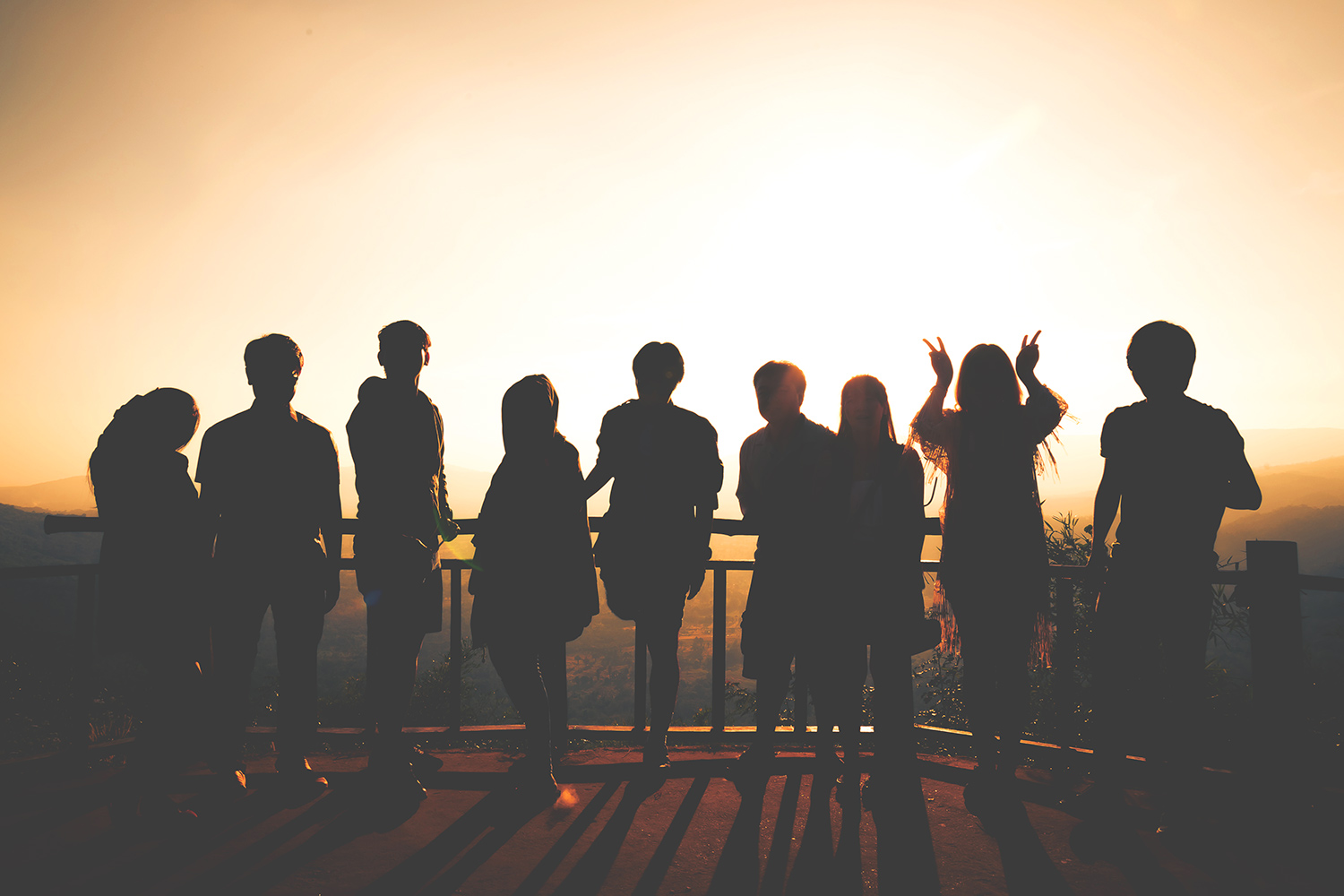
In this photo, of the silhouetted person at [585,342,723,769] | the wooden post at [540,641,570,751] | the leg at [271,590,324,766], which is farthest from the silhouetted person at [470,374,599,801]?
the leg at [271,590,324,766]

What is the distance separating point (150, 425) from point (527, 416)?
1500 millimetres

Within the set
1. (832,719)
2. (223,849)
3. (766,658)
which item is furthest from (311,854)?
(832,719)

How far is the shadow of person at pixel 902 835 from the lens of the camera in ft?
7.87

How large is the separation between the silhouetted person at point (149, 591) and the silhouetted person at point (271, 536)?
0.51 ft

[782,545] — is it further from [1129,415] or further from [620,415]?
[1129,415]

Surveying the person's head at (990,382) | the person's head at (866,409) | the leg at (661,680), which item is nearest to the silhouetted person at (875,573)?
the person's head at (866,409)

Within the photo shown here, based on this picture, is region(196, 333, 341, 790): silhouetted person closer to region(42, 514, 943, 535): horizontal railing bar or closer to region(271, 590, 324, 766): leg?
region(271, 590, 324, 766): leg

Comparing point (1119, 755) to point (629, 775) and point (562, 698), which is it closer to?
point (629, 775)

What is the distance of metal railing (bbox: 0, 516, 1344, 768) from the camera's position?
296 cm

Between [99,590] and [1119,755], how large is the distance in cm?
414

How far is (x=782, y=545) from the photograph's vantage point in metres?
3.05

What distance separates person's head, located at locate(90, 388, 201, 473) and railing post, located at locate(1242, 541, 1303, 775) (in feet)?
15.3

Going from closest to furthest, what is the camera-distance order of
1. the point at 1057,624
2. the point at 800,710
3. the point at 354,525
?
the point at 354,525
the point at 1057,624
the point at 800,710

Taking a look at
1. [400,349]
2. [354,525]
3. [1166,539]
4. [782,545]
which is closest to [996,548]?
[1166,539]
